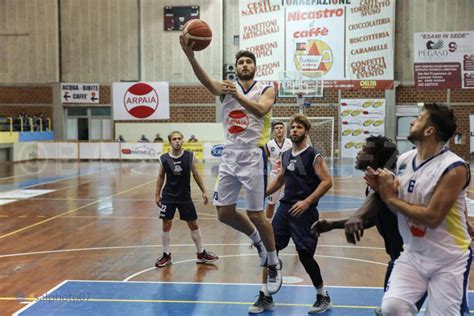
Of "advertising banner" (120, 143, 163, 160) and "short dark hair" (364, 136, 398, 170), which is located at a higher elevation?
"short dark hair" (364, 136, 398, 170)

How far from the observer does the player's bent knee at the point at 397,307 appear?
2971 mm

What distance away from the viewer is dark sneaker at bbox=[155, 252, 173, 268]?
22.0 ft

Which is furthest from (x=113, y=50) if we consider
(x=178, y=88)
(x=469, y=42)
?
(x=469, y=42)

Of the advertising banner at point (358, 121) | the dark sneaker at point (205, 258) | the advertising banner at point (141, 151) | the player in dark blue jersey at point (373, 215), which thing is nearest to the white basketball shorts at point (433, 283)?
the player in dark blue jersey at point (373, 215)

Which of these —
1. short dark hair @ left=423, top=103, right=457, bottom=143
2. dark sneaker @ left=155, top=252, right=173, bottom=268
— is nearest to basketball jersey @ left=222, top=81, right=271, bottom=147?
short dark hair @ left=423, top=103, right=457, bottom=143

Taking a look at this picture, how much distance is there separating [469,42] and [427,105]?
2488 cm

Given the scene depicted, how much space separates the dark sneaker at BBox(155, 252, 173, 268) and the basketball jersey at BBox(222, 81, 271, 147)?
249cm

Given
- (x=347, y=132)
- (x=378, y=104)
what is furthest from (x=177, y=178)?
(x=378, y=104)

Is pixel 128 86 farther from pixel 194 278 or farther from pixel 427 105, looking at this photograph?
pixel 427 105

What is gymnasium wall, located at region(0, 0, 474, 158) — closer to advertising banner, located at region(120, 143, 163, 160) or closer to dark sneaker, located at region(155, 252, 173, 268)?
advertising banner, located at region(120, 143, 163, 160)

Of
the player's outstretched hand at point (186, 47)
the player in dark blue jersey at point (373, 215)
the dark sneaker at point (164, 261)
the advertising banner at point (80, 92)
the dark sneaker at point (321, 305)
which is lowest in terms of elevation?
the dark sneaker at point (164, 261)

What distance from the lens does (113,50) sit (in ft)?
91.1

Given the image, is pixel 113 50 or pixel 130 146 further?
pixel 113 50

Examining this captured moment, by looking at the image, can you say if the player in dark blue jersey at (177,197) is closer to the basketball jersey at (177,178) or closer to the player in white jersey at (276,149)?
the basketball jersey at (177,178)
